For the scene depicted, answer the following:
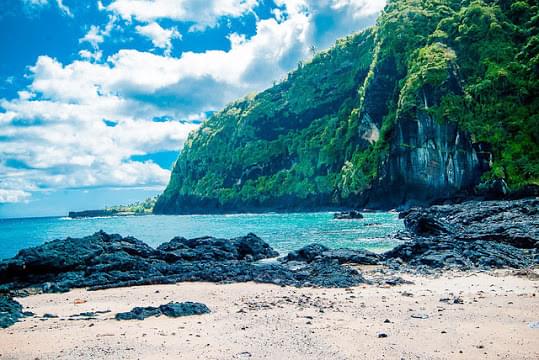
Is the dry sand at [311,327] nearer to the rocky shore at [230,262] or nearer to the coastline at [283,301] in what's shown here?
the coastline at [283,301]

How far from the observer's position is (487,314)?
34.2 feet

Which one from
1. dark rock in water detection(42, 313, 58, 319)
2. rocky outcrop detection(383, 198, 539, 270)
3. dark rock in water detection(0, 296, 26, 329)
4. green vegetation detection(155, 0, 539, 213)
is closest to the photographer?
dark rock in water detection(0, 296, 26, 329)

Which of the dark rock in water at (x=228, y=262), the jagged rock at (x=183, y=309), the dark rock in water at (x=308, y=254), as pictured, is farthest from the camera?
the dark rock in water at (x=308, y=254)

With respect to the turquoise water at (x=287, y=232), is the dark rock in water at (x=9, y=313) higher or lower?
higher

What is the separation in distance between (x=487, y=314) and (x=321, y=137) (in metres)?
117

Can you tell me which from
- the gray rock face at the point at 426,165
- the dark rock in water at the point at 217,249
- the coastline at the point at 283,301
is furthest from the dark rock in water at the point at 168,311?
the gray rock face at the point at 426,165

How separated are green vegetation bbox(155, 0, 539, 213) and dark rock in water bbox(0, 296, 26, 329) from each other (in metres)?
68.9

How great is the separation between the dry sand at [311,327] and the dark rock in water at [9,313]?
13.4 inches

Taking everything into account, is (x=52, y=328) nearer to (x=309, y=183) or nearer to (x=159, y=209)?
(x=309, y=183)

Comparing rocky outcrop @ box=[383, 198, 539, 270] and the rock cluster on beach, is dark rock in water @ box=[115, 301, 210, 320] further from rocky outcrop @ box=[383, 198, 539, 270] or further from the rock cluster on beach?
rocky outcrop @ box=[383, 198, 539, 270]

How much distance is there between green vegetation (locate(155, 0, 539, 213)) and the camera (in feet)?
244

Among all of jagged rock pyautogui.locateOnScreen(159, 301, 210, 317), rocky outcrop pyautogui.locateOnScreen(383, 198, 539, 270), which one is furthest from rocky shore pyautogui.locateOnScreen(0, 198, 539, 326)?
jagged rock pyautogui.locateOnScreen(159, 301, 210, 317)

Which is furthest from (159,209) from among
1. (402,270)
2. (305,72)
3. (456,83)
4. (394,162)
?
(402,270)

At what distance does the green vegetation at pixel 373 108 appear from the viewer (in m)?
74.3
